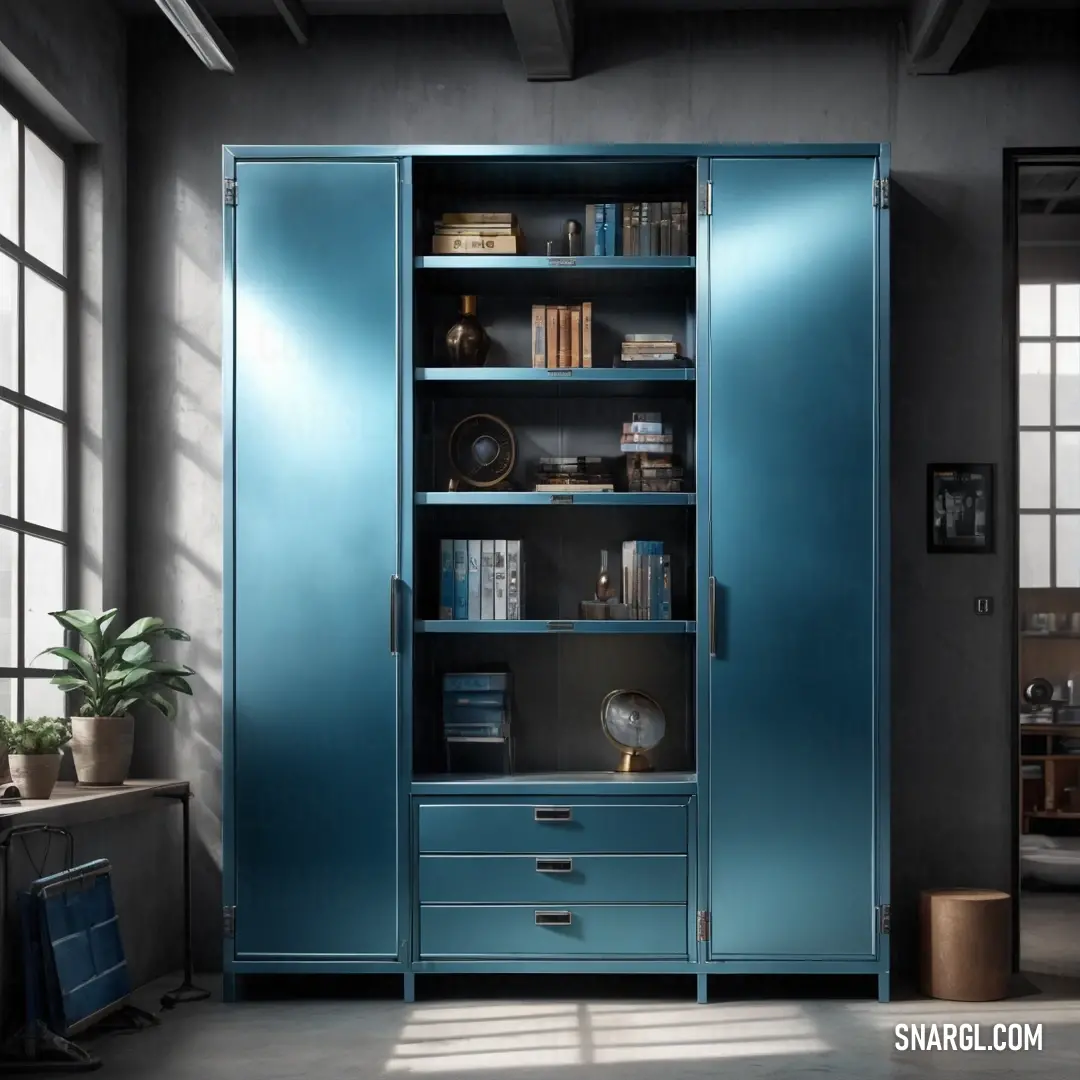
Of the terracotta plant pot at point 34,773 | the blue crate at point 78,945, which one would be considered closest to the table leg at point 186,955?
the blue crate at point 78,945

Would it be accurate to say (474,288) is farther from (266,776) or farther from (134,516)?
(266,776)

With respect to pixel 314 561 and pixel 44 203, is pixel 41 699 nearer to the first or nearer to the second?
pixel 314 561

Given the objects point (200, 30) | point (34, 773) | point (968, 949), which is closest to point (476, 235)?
point (200, 30)

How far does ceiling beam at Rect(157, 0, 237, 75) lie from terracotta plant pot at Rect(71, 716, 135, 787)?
2068 mm

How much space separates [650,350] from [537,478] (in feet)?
1.94

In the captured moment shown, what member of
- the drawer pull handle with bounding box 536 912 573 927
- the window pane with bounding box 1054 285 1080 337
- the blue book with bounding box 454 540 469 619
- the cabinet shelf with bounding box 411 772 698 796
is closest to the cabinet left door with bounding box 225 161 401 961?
the cabinet shelf with bounding box 411 772 698 796

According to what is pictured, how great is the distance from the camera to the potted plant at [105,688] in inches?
174

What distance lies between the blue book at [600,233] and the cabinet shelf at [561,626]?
4.19 feet

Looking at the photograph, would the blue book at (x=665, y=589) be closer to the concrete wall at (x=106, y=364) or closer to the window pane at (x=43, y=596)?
the concrete wall at (x=106, y=364)

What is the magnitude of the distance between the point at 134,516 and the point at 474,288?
59.0 inches

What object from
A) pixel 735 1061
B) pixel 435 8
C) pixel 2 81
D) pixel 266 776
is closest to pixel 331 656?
pixel 266 776

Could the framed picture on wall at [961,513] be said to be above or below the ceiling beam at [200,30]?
below

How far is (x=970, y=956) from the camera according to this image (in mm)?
4527

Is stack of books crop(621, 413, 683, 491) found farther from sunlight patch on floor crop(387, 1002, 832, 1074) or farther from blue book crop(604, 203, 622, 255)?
sunlight patch on floor crop(387, 1002, 832, 1074)
